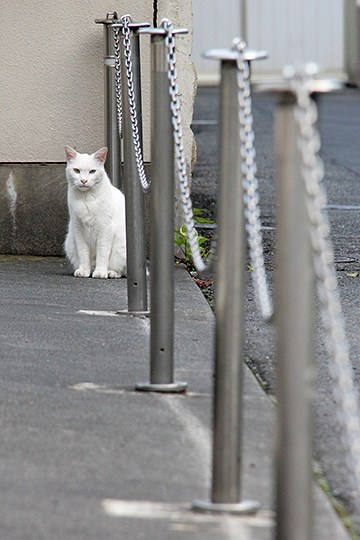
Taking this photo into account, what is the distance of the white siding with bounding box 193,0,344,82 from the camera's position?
2306 cm

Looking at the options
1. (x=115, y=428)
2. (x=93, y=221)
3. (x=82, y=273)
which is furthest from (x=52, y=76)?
(x=115, y=428)

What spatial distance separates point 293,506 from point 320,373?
2.08 m

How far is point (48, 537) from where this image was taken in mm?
2631

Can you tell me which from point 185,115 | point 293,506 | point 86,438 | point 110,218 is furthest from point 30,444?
point 185,115

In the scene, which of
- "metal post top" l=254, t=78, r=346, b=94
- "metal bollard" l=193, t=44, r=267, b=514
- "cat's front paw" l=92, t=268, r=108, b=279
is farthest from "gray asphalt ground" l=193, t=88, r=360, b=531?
"cat's front paw" l=92, t=268, r=108, b=279

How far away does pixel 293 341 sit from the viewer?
2.23m

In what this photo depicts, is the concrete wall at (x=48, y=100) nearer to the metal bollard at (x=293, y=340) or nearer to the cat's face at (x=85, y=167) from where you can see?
the cat's face at (x=85, y=167)

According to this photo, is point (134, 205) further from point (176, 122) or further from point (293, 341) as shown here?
point (293, 341)


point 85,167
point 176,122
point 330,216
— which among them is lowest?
point 330,216

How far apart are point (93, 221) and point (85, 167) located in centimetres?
31

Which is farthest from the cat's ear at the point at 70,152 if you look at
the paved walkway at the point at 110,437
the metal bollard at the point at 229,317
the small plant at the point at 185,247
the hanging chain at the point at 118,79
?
the metal bollard at the point at 229,317

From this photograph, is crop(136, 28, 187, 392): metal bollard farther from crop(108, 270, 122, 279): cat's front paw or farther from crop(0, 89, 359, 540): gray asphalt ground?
crop(108, 270, 122, 279): cat's front paw

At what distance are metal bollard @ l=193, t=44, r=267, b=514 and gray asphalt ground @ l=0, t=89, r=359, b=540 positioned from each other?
82 millimetres

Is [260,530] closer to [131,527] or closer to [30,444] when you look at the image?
[131,527]
